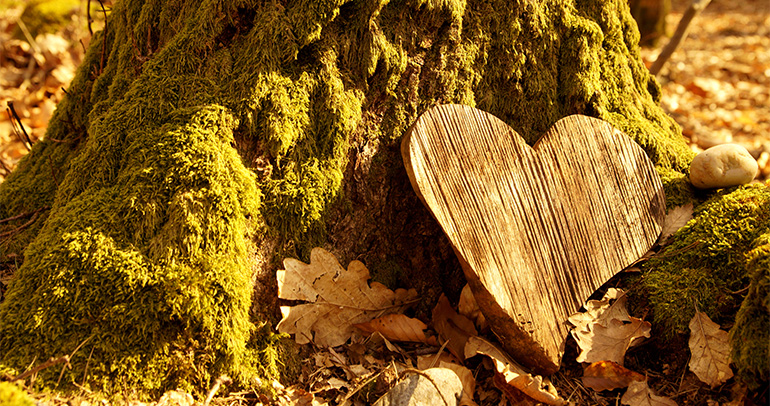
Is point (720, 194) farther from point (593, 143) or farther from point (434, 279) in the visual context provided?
point (434, 279)

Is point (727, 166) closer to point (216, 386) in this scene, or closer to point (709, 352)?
point (709, 352)

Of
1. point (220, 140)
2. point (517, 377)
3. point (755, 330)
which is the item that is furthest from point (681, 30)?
point (220, 140)

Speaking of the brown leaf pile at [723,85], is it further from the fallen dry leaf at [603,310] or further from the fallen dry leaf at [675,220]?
the fallen dry leaf at [603,310]

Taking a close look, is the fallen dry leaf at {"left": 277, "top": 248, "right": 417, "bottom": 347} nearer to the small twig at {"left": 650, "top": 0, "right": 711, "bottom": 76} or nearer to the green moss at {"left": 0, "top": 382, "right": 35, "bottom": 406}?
the green moss at {"left": 0, "top": 382, "right": 35, "bottom": 406}


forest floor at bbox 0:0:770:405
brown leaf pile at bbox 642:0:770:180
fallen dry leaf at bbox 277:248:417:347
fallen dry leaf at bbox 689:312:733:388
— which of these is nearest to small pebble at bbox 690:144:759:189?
fallen dry leaf at bbox 689:312:733:388

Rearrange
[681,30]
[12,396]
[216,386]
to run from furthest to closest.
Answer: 1. [681,30]
2. [216,386]
3. [12,396]

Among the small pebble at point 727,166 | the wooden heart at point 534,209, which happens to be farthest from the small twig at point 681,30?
the wooden heart at point 534,209

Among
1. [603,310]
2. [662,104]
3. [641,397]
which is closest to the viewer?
[641,397]
